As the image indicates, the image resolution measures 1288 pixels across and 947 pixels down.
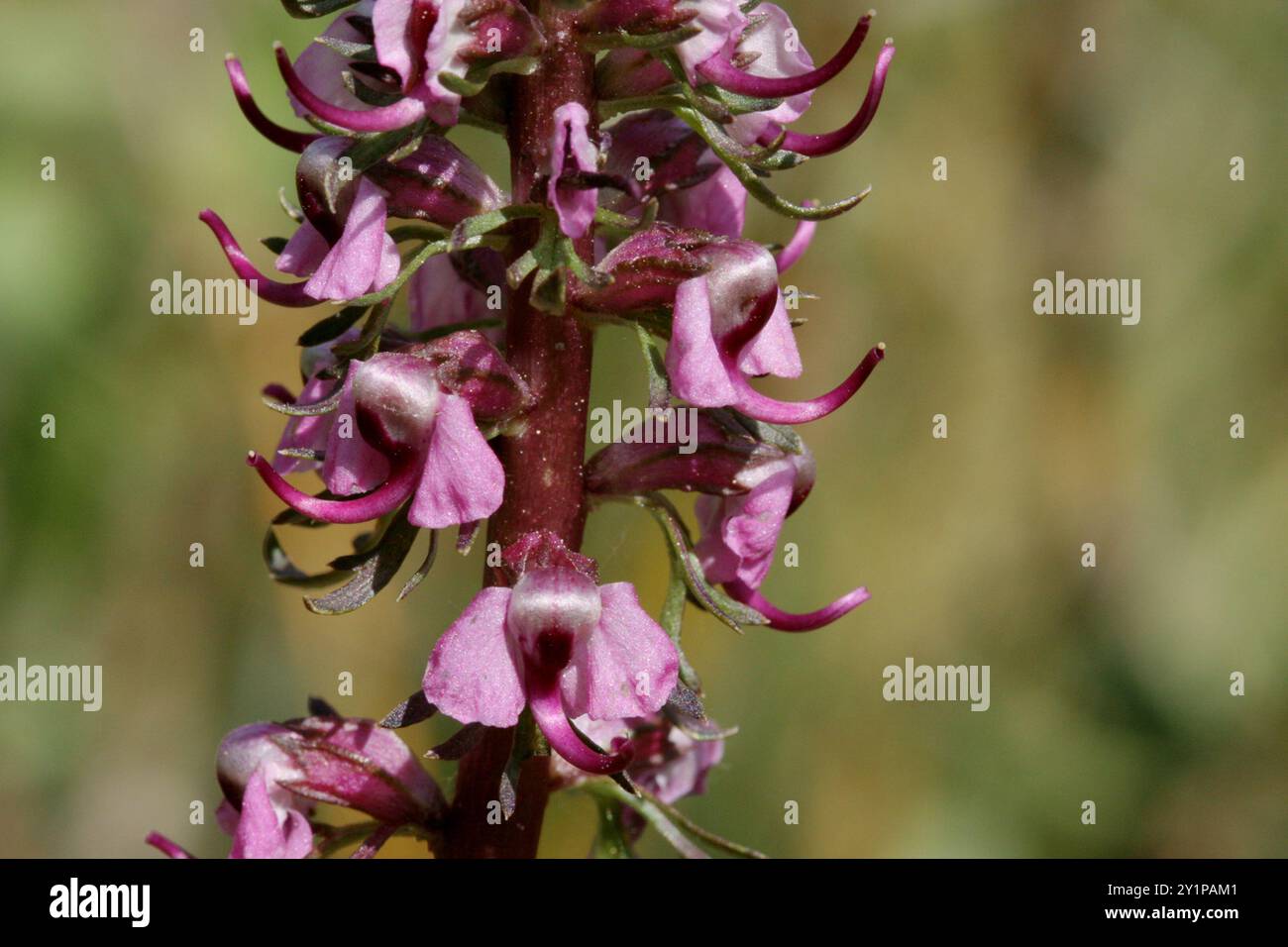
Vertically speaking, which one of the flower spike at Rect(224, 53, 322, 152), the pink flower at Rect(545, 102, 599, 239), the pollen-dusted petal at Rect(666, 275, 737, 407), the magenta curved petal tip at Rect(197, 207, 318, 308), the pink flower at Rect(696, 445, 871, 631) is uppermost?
the flower spike at Rect(224, 53, 322, 152)

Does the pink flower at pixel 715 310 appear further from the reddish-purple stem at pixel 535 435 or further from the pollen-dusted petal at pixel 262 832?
the pollen-dusted petal at pixel 262 832

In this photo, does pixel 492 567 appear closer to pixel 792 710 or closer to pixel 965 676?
pixel 792 710

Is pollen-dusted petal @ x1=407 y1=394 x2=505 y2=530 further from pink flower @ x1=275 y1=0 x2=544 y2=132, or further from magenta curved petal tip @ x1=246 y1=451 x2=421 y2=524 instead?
pink flower @ x1=275 y1=0 x2=544 y2=132

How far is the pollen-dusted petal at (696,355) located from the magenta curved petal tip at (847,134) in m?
0.31

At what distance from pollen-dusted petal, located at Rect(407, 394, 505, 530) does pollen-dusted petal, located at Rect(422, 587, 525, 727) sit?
0.15 meters

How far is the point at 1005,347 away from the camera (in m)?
5.62

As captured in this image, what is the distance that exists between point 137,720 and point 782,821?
7.54 feet

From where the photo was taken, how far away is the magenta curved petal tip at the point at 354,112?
1982 millimetres

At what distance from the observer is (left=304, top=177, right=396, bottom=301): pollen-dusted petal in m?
2.12

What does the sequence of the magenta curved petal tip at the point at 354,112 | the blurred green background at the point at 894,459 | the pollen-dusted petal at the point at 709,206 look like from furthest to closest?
1. the blurred green background at the point at 894,459
2. the pollen-dusted petal at the point at 709,206
3. the magenta curved petal tip at the point at 354,112

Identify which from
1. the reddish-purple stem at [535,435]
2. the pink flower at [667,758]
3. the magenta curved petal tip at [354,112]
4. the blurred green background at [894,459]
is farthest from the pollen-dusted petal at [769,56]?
the blurred green background at [894,459]

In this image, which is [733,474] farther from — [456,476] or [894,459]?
[894,459]

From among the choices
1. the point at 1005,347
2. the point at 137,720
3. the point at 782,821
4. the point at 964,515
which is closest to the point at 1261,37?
the point at 1005,347

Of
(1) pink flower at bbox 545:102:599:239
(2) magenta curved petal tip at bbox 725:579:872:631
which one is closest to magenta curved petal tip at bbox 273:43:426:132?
(1) pink flower at bbox 545:102:599:239
